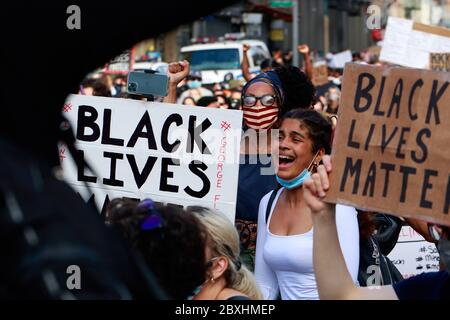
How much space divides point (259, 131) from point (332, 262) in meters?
2.83

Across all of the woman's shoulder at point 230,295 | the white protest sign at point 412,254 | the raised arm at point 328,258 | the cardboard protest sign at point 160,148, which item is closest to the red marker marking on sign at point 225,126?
the cardboard protest sign at point 160,148

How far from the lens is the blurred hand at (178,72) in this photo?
6324 mm

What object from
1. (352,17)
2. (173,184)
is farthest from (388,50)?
(352,17)

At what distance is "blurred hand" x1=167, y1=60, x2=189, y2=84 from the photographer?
20.7 feet

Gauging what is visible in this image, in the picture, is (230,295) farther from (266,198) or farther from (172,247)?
(266,198)

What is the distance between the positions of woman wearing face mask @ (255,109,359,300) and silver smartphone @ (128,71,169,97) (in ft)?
3.41

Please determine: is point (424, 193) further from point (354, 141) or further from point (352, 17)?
point (352, 17)

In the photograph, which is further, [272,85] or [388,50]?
[388,50]

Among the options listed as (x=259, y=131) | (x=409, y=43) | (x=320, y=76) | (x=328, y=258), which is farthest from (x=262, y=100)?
(x=320, y=76)

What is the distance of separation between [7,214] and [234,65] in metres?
23.9

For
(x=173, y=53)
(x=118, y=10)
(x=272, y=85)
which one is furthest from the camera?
(x=173, y=53)

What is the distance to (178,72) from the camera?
20.9ft

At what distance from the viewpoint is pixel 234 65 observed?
83.3 ft

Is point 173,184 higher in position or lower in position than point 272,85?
lower
